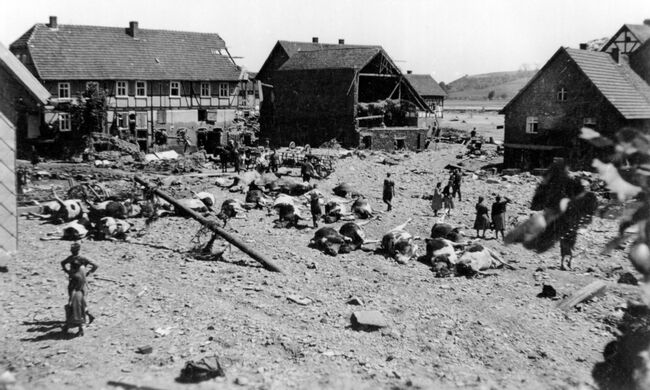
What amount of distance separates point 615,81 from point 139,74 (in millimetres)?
28030

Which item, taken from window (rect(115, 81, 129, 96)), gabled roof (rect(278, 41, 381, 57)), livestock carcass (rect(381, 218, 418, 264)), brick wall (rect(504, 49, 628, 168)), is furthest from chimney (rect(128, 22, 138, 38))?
livestock carcass (rect(381, 218, 418, 264))

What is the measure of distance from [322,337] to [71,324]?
416 centimetres

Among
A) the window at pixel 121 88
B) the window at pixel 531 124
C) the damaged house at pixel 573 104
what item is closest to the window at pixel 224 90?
the window at pixel 121 88

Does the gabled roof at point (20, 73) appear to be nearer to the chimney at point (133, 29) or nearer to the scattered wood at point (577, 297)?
the scattered wood at point (577, 297)

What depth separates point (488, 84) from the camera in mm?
160000

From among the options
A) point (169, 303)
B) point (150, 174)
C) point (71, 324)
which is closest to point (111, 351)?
point (71, 324)

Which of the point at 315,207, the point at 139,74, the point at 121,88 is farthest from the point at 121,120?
the point at 315,207

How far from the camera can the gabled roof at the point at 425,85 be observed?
7812cm

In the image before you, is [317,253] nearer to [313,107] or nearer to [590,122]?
[590,122]

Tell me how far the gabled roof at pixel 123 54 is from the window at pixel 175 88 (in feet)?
1.35

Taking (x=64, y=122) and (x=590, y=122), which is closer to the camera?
(x=590, y=122)

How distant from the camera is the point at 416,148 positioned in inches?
1742

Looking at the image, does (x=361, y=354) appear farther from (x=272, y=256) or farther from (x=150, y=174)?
(x=150, y=174)

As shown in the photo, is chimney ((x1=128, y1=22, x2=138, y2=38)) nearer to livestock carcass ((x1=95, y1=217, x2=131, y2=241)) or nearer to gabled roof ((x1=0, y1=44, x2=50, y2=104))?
livestock carcass ((x1=95, y1=217, x2=131, y2=241))
